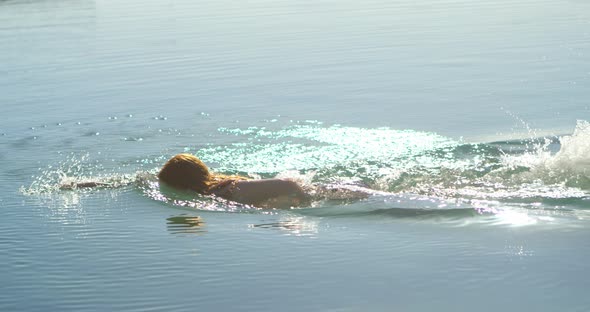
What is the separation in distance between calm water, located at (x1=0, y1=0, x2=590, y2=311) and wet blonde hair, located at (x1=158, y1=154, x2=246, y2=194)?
17 centimetres

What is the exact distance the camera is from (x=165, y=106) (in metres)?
15.4

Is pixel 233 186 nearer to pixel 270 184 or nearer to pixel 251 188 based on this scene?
pixel 251 188

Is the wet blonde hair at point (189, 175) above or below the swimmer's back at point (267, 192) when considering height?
above

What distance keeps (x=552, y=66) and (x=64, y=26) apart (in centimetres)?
1411

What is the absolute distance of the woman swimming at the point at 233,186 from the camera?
9.58 metres

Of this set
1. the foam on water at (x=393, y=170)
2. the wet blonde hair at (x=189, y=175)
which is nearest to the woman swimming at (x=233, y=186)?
the wet blonde hair at (x=189, y=175)

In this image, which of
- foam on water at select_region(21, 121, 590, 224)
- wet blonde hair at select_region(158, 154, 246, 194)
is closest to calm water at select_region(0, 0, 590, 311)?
foam on water at select_region(21, 121, 590, 224)

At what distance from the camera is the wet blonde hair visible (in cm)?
976

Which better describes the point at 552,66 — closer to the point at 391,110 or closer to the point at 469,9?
→ the point at 391,110

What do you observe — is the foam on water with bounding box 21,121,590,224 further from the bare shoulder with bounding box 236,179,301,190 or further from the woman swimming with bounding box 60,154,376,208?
the bare shoulder with bounding box 236,179,301,190

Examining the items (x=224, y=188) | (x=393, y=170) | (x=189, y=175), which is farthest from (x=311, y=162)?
(x=189, y=175)

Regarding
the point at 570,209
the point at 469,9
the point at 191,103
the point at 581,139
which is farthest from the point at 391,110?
the point at 469,9

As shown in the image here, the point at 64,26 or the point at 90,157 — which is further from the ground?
the point at 64,26

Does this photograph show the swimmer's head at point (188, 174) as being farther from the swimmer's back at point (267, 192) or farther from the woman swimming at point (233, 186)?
the swimmer's back at point (267, 192)
